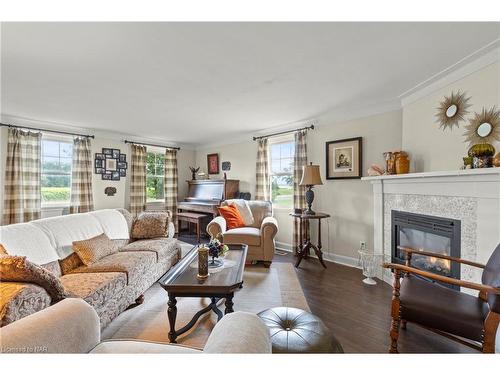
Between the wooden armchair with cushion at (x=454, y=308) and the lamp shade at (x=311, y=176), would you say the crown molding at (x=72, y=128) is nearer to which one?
the lamp shade at (x=311, y=176)

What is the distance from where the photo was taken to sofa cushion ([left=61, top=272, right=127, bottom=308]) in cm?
164

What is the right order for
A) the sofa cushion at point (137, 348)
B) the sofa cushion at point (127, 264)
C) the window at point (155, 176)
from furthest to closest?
the window at point (155, 176), the sofa cushion at point (127, 264), the sofa cushion at point (137, 348)

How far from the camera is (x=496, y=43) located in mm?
1713

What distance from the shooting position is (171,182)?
562 centimetres

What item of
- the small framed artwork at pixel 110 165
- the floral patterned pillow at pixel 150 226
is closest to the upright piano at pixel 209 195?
the floral patterned pillow at pixel 150 226

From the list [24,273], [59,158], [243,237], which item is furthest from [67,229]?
[59,158]

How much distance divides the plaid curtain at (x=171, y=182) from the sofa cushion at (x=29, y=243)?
3562 millimetres

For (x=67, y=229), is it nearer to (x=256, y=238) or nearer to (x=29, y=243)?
(x=29, y=243)

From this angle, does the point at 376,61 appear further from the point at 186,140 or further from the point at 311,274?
the point at 186,140

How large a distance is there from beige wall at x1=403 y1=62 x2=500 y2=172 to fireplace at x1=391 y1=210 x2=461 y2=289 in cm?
55

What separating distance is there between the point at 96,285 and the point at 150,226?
4.68 feet

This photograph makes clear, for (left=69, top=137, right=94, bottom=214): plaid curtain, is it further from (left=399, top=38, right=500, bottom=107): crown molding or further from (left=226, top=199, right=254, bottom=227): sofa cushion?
(left=399, top=38, right=500, bottom=107): crown molding

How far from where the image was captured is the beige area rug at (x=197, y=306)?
68.9 inches

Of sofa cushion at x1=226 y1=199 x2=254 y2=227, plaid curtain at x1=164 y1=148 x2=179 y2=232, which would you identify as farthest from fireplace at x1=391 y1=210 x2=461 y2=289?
plaid curtain at x1=164 y1=148 x2=179 y2=232
